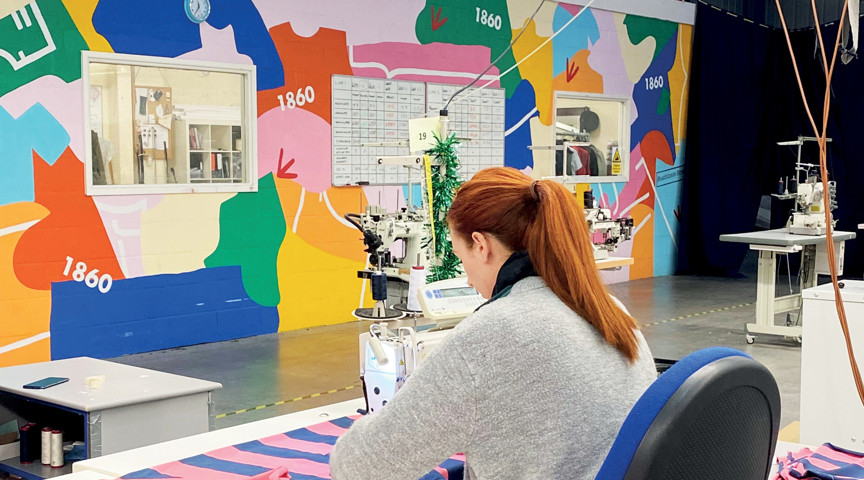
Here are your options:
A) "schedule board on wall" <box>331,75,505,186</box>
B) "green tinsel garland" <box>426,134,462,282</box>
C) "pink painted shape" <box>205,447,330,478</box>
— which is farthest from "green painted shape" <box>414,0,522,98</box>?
"pink painted shape" <box>205,447,330,478</box>

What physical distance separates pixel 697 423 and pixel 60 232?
4941 mm

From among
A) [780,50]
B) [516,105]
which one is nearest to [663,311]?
[516,105]

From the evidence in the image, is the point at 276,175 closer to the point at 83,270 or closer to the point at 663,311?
the point at 83,270

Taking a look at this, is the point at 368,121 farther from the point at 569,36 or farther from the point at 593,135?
the point at 593,135

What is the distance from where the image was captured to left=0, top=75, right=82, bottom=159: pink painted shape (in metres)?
5.29

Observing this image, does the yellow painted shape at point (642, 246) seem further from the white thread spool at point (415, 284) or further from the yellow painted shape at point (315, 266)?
the white thread spool at point (415, 284)

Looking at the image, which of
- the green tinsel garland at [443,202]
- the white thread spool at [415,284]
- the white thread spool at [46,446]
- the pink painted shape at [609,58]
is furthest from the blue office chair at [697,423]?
the pink painted shape at [609,58]

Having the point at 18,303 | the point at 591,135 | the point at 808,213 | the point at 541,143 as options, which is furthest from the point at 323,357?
the point at 591,135

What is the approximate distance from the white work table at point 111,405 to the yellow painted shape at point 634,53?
7084 millimetres

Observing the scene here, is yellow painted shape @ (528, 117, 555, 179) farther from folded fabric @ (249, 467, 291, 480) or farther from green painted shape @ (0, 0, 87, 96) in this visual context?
folded fabric @ (249, 467, 291, 480)

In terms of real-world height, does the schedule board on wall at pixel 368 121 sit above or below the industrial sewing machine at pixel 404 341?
above

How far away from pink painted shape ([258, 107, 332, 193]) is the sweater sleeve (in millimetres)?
5178

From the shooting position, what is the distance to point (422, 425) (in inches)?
55.6

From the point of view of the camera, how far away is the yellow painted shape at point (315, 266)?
263 inches
